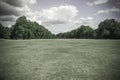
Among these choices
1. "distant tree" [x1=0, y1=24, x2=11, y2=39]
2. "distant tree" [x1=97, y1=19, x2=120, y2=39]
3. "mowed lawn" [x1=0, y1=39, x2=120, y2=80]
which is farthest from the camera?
"distant tree" [x1=0, y1=24, x2=11, y2=39]

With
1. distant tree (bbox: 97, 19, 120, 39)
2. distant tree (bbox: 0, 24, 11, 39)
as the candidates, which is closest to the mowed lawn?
distant tree (bbox: 97, 19, 120, 39)

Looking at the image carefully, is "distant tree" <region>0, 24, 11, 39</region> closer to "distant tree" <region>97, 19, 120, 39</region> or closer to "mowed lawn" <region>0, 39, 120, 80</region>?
"distant tree" <region>97, 19, 120, 39</region>

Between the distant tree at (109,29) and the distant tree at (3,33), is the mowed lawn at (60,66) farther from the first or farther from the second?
the distant tree at (3,33)

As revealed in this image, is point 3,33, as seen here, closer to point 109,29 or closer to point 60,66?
point 109,29

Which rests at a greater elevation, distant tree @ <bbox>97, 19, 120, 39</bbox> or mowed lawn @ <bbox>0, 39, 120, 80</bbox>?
distant tree @ <bbox>97, 19, 120, 39</bbox>

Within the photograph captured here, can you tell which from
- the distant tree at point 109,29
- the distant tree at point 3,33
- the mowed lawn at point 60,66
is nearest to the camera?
the mowed lawn at point 60,66

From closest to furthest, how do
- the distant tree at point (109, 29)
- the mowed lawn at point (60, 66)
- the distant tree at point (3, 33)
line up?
the mowed lawn at point (60, 66)
the distant tree at point (109, 29)
the distant tree at point (3, 33)

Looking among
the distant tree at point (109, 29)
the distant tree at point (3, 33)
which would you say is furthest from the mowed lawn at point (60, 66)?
the distant tree at point (3, 33)

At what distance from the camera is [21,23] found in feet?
233

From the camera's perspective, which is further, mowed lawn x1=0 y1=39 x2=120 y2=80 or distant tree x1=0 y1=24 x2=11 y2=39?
distant tree x1=0 y1=24 x2=11 y2=39

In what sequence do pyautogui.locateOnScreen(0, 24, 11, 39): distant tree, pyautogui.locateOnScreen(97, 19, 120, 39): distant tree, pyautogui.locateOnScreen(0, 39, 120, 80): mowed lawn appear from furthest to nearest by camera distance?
1. pyautogui.locateOnScreen(0, 24, 11, 39): distant tree
2. pyautogui.locateOnScreen(97, 19, 120, 39): distant tree
3. pyautogui.locateOnScreen(0, 39, 120, 80): mowed lawn

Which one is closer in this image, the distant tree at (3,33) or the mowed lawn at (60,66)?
the mowed lawn at (60,66)

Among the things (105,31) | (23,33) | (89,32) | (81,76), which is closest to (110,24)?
(105,31)

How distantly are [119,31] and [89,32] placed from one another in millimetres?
31704
